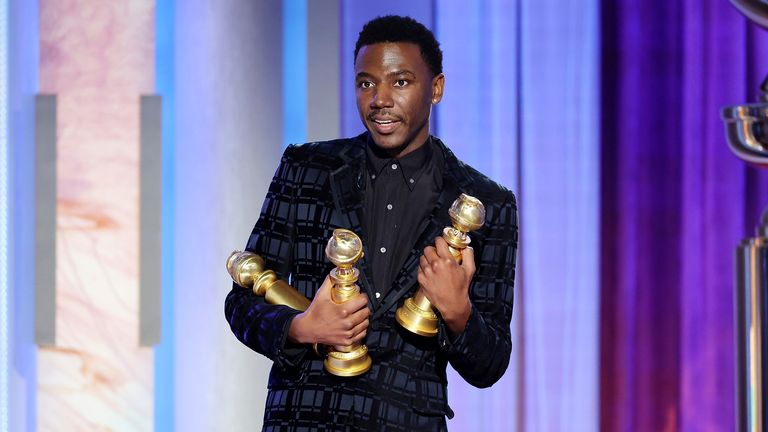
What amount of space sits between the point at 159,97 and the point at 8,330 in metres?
0.94

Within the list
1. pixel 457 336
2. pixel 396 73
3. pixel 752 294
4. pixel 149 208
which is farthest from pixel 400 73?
pixel 149 208

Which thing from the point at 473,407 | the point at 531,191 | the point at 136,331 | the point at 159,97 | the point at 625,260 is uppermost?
the point at 159,97

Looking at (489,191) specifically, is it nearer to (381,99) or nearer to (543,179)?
(381,99)

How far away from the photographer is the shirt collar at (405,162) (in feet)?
5.40

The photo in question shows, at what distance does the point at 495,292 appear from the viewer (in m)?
1.60

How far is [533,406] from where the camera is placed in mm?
2918

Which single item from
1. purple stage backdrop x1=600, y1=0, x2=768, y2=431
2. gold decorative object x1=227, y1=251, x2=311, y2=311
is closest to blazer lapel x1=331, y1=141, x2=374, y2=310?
gold decorative object x1=227, y1=251, x2=311, y2=311

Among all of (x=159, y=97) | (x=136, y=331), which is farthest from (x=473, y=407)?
(x=159, y=97)

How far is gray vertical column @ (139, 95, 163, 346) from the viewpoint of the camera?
3.16m

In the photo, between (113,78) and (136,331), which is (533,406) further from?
(113,78)

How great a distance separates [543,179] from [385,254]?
1458 millimetres

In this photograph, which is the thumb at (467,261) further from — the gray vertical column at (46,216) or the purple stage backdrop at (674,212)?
the gray vertical column at (46,216)

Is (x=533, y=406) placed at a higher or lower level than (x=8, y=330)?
lower

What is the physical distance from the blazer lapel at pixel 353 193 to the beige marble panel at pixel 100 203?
67.1 inches
